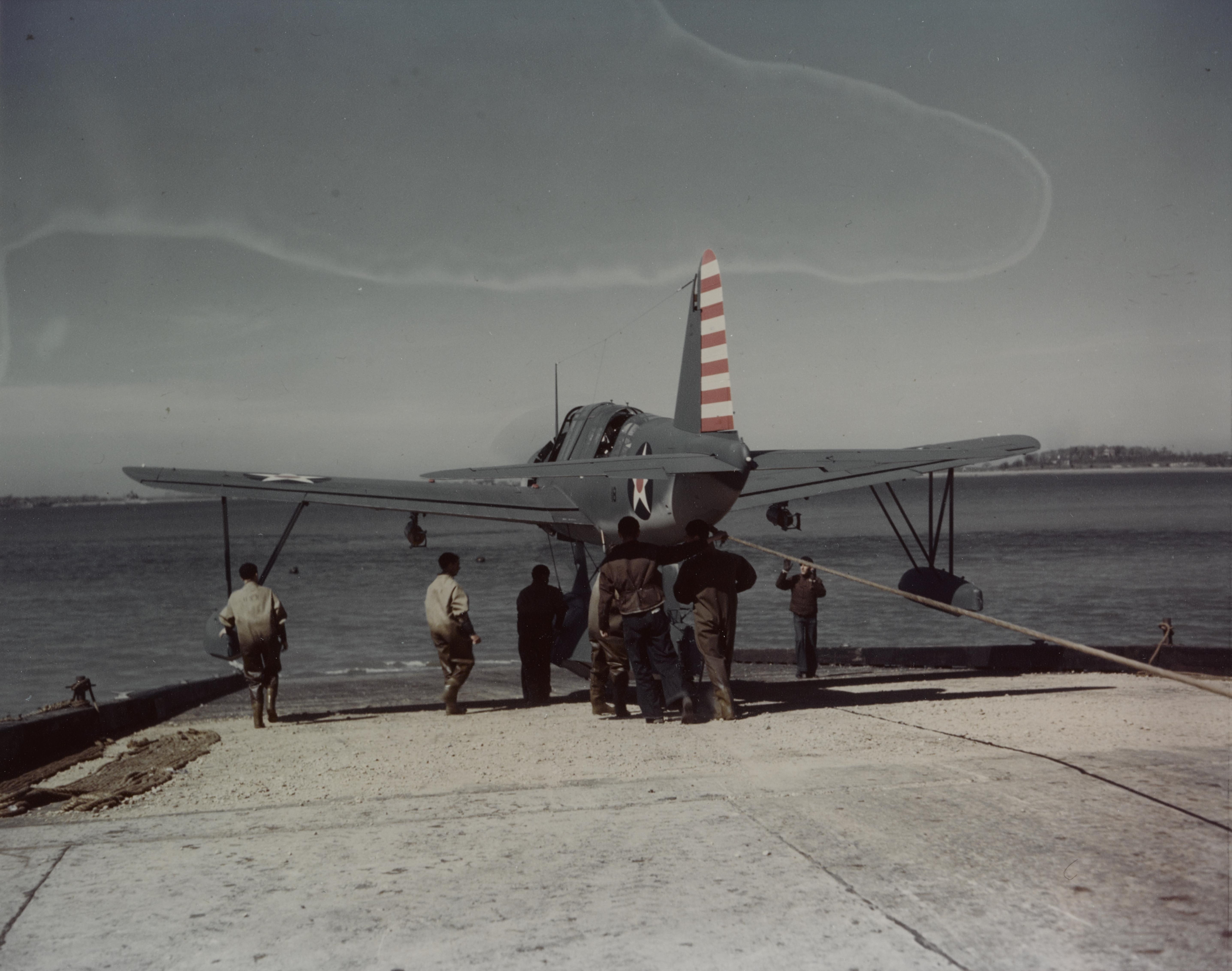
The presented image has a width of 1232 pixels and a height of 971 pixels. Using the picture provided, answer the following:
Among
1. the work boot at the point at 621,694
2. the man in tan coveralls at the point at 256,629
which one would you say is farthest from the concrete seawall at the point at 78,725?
the work boot at the point at 621,694

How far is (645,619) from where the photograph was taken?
10141 millimetres

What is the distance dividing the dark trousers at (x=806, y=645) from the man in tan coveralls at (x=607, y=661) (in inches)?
197

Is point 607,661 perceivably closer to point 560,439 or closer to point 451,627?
point 451,627

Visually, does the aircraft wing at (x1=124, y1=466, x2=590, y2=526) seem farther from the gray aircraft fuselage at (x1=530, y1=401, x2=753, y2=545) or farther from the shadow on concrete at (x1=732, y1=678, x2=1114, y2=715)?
the shadow on concrete at (x1=732, y1=678, x2=1114, y2=715)

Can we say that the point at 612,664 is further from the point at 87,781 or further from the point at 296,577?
the point at 296,577

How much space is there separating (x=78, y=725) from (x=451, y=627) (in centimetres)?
421

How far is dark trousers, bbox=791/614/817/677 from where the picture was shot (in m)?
15.4

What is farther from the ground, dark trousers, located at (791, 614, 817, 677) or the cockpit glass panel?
the cockpit glass panel

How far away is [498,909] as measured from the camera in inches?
179

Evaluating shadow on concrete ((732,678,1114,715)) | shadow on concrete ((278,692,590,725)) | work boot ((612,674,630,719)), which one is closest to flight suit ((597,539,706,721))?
work boot ((612,674,630,719))

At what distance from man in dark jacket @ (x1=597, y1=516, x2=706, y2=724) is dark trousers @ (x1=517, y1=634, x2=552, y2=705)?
2.66 metres

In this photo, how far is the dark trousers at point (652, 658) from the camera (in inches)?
400

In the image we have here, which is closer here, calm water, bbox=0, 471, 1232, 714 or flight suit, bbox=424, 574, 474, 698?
flight suit, bbox=424, 574, 474, 698

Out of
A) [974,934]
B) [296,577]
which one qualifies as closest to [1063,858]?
[974,934]
